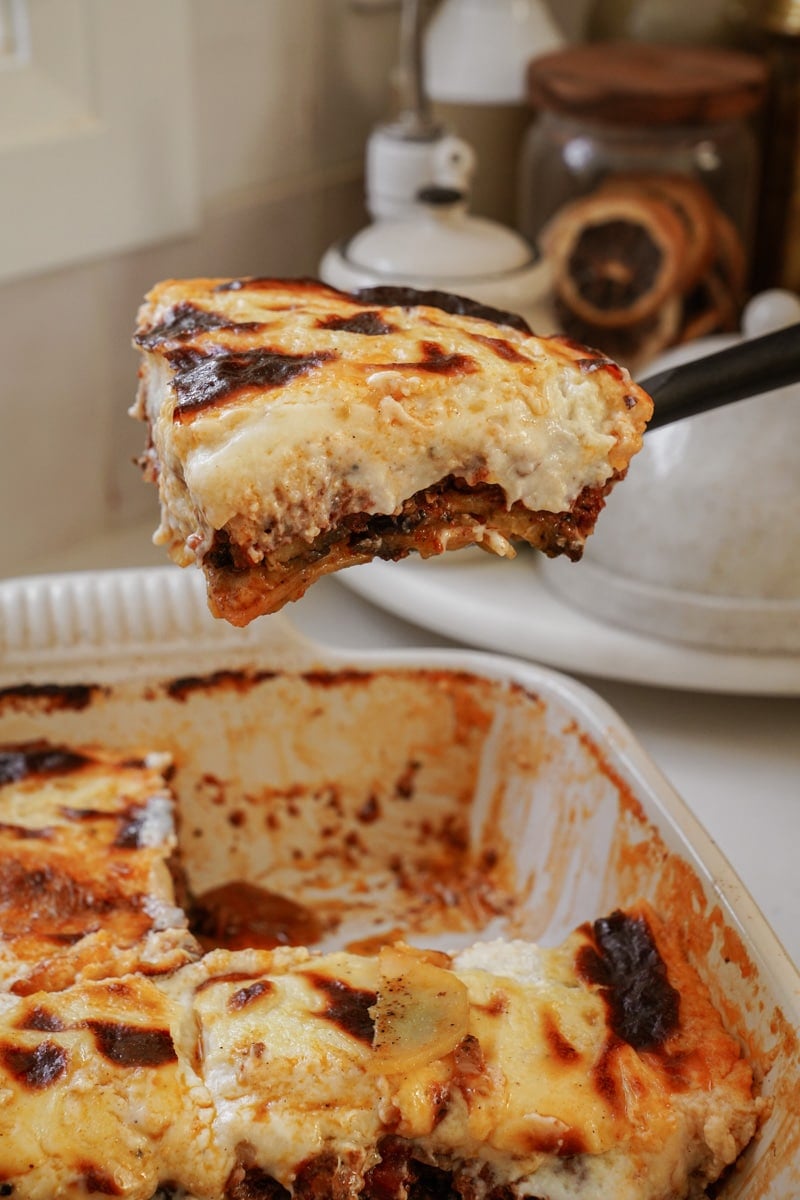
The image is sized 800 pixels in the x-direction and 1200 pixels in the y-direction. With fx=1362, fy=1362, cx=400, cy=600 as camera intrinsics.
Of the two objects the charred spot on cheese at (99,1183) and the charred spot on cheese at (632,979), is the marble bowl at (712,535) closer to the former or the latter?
the charred spot on cheese at (632,979)

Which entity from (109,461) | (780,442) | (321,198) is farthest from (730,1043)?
(321,198)

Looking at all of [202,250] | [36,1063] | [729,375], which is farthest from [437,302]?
[202,250]

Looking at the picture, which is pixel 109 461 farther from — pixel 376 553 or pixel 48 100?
pixel 376 553

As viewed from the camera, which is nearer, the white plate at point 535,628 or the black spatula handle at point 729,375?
the black spatula handle at point 729,375

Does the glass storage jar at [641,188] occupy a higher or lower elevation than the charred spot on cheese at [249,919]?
higher

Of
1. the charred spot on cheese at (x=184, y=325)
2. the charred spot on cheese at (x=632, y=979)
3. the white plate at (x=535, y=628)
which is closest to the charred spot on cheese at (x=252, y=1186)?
the charred spot on cheese at (x=632, y=979)

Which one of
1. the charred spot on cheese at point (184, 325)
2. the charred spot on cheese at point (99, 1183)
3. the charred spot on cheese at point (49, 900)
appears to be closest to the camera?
the charred spot on cheese at point (99, 1183)

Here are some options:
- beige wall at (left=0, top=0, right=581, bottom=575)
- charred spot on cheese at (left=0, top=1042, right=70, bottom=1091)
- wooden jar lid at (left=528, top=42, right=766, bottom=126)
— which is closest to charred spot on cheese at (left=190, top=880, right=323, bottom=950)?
charred spot on cheese at (left=0, top=1042, right=70, bottom=1091)
